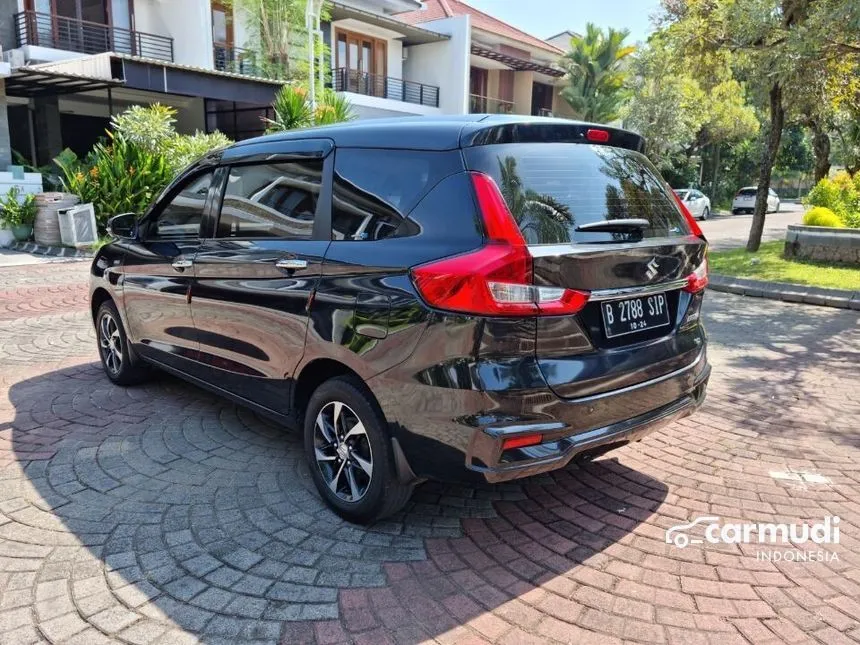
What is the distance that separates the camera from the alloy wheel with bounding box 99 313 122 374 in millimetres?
5156

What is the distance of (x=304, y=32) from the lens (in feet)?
71.9

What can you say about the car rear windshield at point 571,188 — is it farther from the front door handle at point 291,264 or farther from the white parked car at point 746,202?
the white parked car at point 746,202

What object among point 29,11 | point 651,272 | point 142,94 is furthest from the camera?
point 142,94

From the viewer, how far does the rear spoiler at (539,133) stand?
2844 millimetres

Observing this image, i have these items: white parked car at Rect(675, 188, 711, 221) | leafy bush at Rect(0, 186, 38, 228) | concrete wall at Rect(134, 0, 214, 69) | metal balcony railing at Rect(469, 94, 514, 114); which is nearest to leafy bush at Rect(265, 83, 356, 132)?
concrete wall at Rect(134, 0, 214, 69)

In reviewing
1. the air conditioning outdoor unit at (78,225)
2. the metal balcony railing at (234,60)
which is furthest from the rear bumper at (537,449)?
the metal balcony railing at (234,60)

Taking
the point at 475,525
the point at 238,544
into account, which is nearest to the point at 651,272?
the point at 475,525

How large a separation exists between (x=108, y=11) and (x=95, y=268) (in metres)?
18.0

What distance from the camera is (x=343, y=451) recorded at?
320 cm

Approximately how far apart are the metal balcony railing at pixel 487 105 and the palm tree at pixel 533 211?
30.3 meters

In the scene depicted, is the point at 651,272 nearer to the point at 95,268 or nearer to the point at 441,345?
the point at 441,345

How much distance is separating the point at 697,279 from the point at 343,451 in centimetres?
202

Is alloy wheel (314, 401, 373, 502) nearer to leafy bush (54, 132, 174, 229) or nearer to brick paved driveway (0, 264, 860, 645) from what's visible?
brick paved driveway (0, 264, 860, 645)

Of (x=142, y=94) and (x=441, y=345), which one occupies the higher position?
(x=142, y=94)
